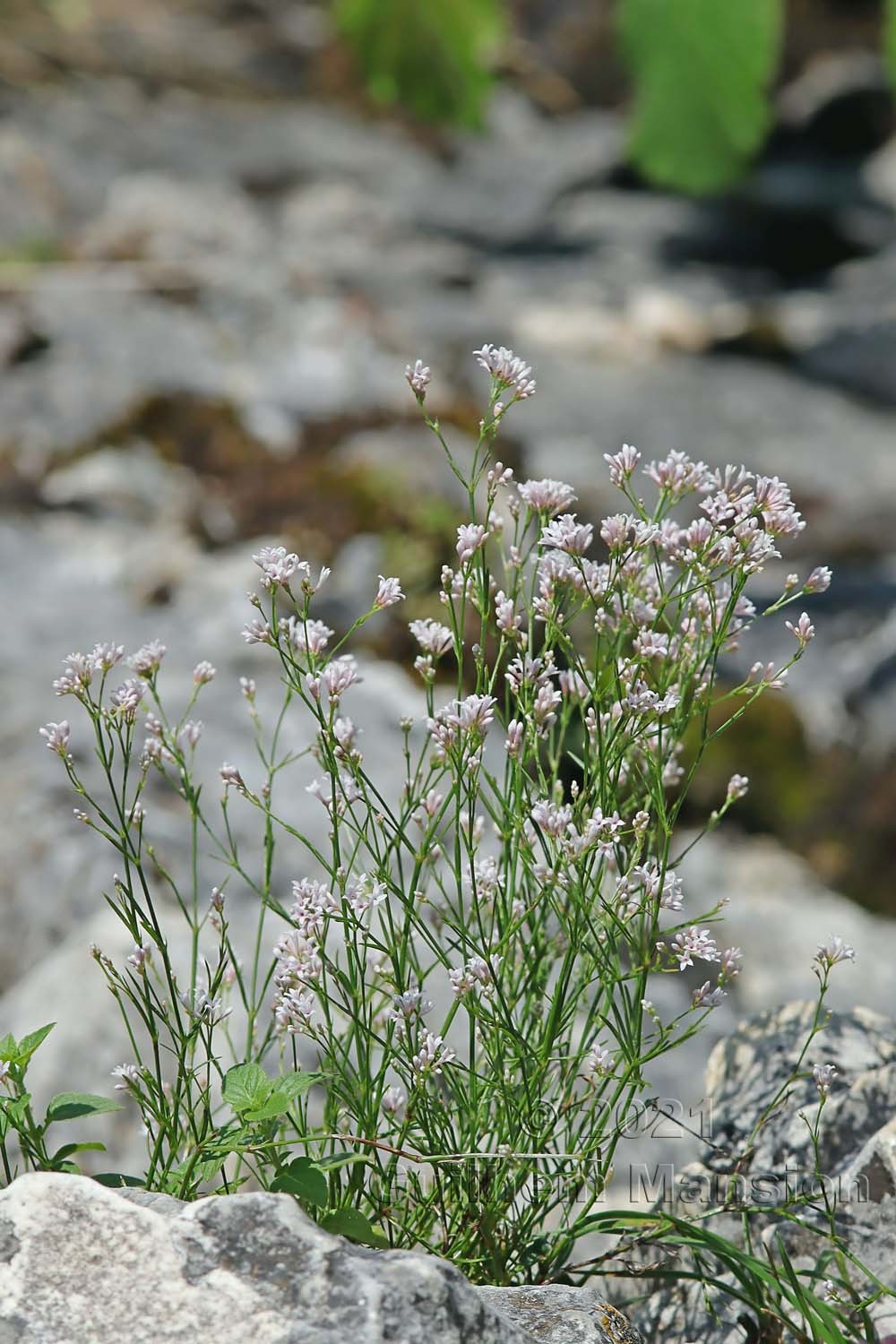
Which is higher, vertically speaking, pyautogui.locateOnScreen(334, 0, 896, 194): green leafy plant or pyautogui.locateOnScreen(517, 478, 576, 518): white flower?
pyautogui.locateOnScreen(334, 0, 896, 194): green leafy plant

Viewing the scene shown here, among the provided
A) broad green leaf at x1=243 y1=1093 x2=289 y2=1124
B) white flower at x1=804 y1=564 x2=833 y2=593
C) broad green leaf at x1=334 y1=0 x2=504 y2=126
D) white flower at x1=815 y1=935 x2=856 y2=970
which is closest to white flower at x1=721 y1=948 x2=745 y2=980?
white flower at x1=815 y1=935 x2=856 y2=970

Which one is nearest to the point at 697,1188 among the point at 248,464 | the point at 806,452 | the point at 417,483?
the point at 417,483

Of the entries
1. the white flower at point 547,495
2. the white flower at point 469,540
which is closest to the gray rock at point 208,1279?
the white flower at point 469,540

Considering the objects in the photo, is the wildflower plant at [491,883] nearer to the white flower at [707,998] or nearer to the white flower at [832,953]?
the white flower at [707,998]

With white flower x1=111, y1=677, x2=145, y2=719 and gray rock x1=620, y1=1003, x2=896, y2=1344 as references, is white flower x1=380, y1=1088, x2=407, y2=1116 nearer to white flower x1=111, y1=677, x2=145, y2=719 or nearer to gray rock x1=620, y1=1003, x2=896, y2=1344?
gray rock x1=620, y1=1003, x2=896, y2=1344

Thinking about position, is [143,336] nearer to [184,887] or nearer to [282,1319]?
[184,887]

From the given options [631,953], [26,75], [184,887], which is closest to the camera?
[631,953]

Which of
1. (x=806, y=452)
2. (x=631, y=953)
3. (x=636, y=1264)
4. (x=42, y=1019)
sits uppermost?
(x=806, y=452)
